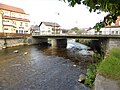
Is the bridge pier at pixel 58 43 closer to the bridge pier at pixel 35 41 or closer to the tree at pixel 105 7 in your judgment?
the bridge pier at pixel 35 41

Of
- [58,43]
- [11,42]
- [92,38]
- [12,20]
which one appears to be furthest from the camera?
[12,20]

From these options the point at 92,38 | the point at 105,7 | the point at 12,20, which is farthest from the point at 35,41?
the point at 105,7

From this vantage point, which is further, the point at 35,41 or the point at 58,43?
the point at 35,41

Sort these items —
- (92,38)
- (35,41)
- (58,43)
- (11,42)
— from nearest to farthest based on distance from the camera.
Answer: (92,38) < (11,42) < (58,43) < (35,41)

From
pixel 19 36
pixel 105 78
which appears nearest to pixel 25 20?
pixel 19 36

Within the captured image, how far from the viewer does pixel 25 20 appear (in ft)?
270

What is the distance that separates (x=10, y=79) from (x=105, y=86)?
42.7ft

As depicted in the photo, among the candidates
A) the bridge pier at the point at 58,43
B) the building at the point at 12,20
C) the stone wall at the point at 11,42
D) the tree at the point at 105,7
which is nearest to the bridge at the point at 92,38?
the bridge pier at the point at 58,43

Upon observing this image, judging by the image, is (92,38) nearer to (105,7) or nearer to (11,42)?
(11,42)

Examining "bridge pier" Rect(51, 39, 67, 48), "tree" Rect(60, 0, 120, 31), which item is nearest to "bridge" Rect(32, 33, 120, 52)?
"bridge pier" Rect(51, 39, 67, 48)

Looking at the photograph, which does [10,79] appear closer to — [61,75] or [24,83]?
[24,83]

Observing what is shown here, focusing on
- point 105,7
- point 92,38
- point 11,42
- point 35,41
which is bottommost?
point 35,41

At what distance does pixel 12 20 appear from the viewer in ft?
246

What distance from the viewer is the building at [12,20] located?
6720 centimetres
